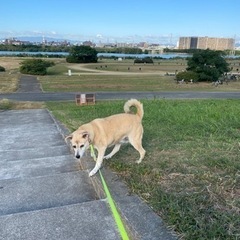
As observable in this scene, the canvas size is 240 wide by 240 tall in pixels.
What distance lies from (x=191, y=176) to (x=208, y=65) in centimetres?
3576

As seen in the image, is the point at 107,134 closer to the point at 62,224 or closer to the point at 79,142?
the point at 79,142

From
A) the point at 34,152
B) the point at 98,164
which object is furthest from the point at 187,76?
the point at 98,164

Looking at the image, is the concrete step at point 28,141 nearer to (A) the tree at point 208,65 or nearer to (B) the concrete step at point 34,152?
(B) the concrete step at point 34,152

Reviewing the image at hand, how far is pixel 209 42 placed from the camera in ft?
596

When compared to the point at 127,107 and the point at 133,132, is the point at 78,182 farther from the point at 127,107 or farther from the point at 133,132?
the point at 127,107

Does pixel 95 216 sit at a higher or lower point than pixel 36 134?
higher

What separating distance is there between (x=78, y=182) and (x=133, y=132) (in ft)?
4.02

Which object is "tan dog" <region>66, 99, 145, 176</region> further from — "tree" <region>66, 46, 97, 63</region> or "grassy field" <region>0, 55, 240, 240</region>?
"tree" <region>66, 46, 97, 63</region>

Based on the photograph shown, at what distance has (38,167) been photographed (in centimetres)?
452

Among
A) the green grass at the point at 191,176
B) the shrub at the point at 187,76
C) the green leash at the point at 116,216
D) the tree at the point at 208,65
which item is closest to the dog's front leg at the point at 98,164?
the green grass at the point at 191,176

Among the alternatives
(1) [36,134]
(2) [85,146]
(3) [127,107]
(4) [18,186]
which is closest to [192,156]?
(3) [127,107]

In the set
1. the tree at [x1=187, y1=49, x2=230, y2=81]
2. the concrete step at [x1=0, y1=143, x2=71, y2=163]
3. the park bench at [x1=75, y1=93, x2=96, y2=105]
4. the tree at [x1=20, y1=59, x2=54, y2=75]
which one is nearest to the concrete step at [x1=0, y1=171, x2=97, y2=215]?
the concrete step at [x1=0, y1=143, x2=71, y2=163]

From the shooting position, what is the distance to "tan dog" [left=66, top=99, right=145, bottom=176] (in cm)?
388

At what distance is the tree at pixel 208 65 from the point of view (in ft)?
117
